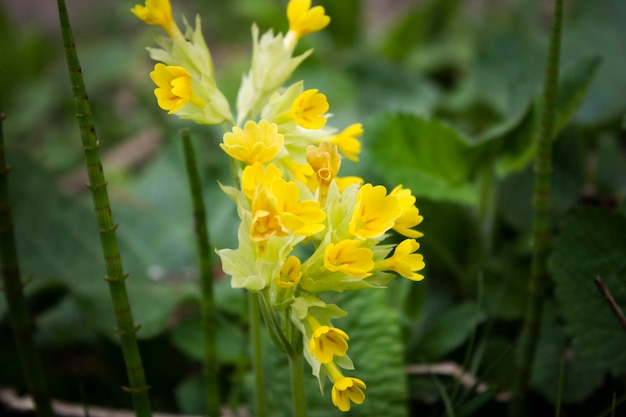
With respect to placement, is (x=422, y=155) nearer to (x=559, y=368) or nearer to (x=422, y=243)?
(x=422, y=243)

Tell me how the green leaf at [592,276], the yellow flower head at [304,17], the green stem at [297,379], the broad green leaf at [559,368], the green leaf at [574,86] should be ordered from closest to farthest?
the green stem at [297,379], the yellow flower head at [304,17], the green leaf at [592,276], the broad green leaf at [559,368], the green leaf at [574,86]

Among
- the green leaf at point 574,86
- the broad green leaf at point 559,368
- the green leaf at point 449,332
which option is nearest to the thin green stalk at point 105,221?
the green leaf at point 449,332

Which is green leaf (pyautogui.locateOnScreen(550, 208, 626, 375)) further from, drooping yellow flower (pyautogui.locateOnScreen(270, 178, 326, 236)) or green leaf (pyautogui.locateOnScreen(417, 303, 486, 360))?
drooping yellow flower (pyautogui.locateOnScreen(270, 178, 326, 236))

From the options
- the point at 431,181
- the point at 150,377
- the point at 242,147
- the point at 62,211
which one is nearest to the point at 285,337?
the point at 242,147

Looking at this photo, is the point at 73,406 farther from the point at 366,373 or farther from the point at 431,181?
the point at 431,181

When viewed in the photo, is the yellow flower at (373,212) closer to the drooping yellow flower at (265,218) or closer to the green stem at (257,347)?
the drooping yellow flower at (265,218)

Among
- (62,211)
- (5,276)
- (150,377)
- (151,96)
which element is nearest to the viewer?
(5,276)
